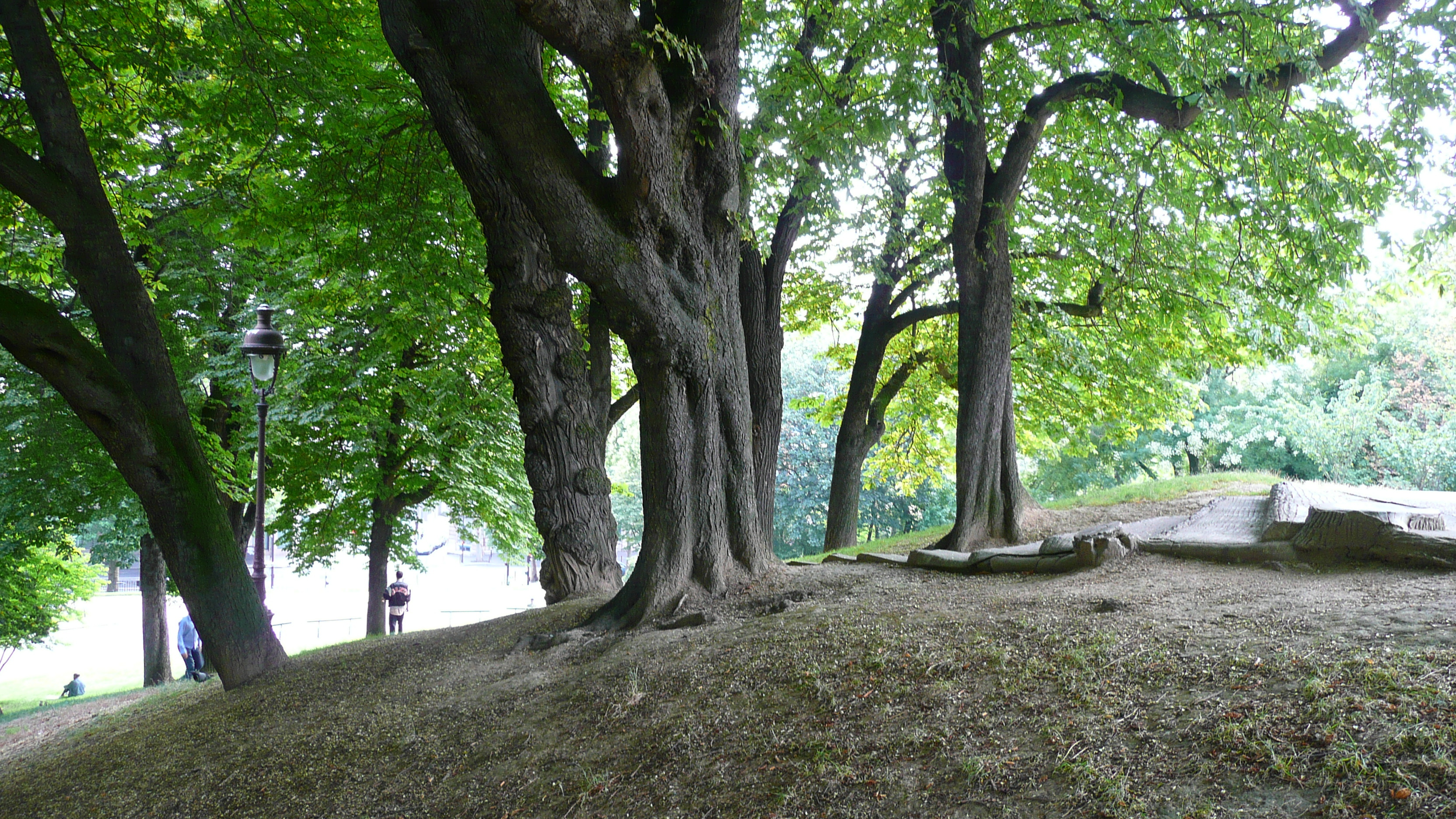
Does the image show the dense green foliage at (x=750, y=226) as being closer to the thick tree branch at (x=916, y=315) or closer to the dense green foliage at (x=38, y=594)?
the thick tree branch at (x=916, y=315)

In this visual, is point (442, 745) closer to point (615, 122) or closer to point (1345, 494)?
point (615, 122)

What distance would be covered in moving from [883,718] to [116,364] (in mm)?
6754

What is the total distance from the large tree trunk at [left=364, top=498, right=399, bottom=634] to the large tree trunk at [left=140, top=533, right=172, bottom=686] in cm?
335

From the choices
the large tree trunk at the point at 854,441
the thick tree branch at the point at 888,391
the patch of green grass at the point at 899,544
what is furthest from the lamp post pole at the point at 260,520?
the thick tree branch at the point at 888,391

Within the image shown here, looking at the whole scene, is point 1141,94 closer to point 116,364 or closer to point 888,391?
point 888,391

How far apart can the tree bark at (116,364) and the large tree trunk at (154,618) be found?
917 cm

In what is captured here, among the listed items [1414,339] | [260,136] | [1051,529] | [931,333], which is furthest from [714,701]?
[1414,339]

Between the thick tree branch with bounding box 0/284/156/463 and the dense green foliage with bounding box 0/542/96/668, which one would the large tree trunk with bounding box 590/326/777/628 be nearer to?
the thick tree branch with bounding box 0/284/156/463

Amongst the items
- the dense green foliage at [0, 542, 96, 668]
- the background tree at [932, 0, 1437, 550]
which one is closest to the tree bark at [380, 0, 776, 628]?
the background tree at [932, 0, 1437, 550]

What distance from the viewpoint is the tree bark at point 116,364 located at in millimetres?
6387

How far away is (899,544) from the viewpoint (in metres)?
11.5

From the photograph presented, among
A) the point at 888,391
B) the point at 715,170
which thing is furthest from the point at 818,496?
the point at 715,170

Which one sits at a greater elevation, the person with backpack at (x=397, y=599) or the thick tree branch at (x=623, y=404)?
the thick tree branch at (x=623, y=404)

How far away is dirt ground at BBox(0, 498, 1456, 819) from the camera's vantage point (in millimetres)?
2768
